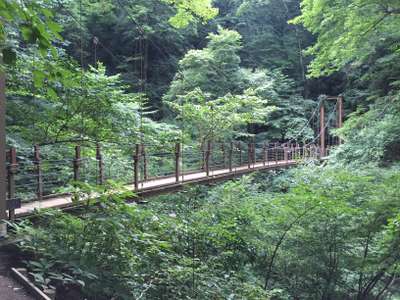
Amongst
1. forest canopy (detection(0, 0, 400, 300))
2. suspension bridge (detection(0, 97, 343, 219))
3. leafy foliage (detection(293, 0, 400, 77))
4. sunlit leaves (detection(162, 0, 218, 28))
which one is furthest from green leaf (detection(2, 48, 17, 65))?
leafy foliage (detection(293, 0, 400, 77))

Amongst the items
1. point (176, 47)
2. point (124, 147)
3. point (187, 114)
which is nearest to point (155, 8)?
point (176, 47)

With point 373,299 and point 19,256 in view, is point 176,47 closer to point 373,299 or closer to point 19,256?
point 373,299

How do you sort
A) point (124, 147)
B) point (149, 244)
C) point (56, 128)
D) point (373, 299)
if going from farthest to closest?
1. point (124, 147)
2. point (56, 128)
3. point (373, 299)
4. point (149, 244)

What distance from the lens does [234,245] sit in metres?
3.46

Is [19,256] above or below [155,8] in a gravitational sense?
below

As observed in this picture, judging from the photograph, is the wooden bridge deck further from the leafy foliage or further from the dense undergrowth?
the leafy foliage

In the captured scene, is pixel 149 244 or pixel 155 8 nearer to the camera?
pixel 149 244

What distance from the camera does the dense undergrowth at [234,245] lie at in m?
2.15

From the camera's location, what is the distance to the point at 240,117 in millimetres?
9906

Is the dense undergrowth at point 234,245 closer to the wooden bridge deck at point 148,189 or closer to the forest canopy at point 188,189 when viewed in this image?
the forest canopy at point 188,189

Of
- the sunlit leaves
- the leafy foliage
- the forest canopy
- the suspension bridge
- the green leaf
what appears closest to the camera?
the green leaf

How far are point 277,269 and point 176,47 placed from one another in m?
11.1

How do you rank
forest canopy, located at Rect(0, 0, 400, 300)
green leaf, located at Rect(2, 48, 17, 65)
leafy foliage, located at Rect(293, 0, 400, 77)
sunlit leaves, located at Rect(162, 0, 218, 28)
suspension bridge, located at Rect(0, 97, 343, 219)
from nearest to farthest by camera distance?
green leaf, located at Rect(2, 48, 17, 65) → forest canopy, located at Rect(0, 0, 400, 300) → suspension bridge, located at Rect(0, 97, 343, 219) → sunlit leaves, located at Rect(162, 0, 218, 28) → leafy foliage, located at Rect(293, 0, 400, 77)

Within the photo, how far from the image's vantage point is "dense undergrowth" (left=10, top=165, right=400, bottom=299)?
2.15 m
